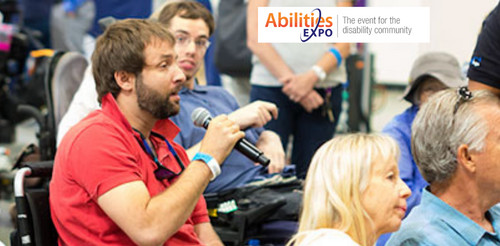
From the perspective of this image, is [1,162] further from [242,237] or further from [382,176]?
[382,176]

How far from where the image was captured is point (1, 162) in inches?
219

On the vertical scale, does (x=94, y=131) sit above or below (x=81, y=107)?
above

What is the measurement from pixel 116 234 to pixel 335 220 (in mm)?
713

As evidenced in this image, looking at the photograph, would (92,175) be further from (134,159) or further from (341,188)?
(341,188)

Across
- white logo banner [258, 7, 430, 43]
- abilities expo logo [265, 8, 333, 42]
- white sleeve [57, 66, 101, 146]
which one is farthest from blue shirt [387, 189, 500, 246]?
white sleeve [57, 66, 101, 146]

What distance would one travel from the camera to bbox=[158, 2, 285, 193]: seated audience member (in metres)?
3.03

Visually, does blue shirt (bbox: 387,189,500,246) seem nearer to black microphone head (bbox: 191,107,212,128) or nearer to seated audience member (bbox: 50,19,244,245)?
seated audience member (bbox: 50,19,244,245)

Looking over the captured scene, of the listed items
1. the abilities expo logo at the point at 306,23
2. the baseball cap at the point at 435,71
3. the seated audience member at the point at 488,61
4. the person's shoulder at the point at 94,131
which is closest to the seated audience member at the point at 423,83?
the baseball cap at the point at 435,71

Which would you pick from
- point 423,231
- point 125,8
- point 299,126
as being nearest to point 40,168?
point 423,231

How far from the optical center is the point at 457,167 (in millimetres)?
2141

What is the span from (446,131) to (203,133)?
1.22m

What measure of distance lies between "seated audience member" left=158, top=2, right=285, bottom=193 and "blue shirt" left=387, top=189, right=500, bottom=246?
1.02 metres

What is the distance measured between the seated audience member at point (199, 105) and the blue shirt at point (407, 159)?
0.50 meters

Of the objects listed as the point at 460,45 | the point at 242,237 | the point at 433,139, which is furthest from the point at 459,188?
the point at 460,45
